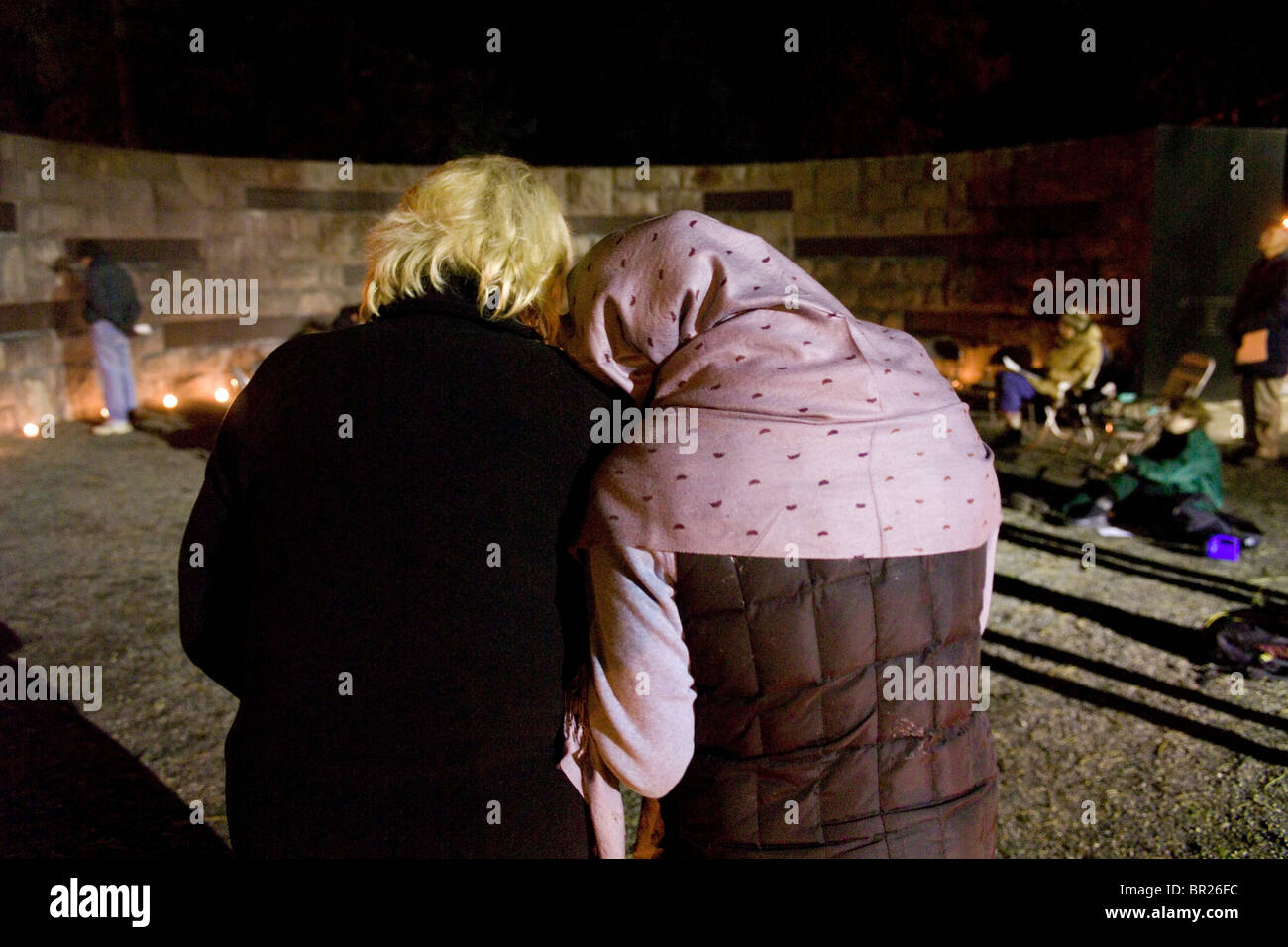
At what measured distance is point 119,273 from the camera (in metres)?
9.28

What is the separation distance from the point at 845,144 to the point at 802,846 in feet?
52.1

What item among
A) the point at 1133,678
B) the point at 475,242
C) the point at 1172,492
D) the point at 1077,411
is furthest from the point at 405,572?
the point at 1077,411

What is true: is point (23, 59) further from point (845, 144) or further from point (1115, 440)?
point (1115, 440)

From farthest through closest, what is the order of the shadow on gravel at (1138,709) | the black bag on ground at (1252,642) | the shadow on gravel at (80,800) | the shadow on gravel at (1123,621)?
the shadow on gravel at (1123,621), the black bag on ground at (1252,642), the shadow on gravel at (1138,709), the shadow on gravel at (80,800)

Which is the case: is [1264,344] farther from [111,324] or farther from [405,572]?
[111,324]

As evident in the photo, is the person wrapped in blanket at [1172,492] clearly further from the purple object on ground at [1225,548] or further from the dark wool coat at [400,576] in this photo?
the dark wool coat at [400,576]

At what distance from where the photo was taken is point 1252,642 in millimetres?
4094

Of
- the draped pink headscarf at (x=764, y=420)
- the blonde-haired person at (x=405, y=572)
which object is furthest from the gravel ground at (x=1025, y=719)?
the draped pink headscarf at (x=764, y=420)

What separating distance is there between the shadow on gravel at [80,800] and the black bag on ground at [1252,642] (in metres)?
3.73

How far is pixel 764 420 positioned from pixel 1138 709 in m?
3.13

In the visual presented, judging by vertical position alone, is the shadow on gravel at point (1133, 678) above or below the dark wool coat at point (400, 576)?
below

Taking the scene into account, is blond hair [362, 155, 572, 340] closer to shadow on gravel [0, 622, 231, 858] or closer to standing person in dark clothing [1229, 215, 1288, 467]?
shadow on gravel [0, 622, 231, 858]

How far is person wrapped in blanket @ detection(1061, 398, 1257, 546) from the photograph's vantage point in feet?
19.1

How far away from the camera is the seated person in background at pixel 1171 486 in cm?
586
